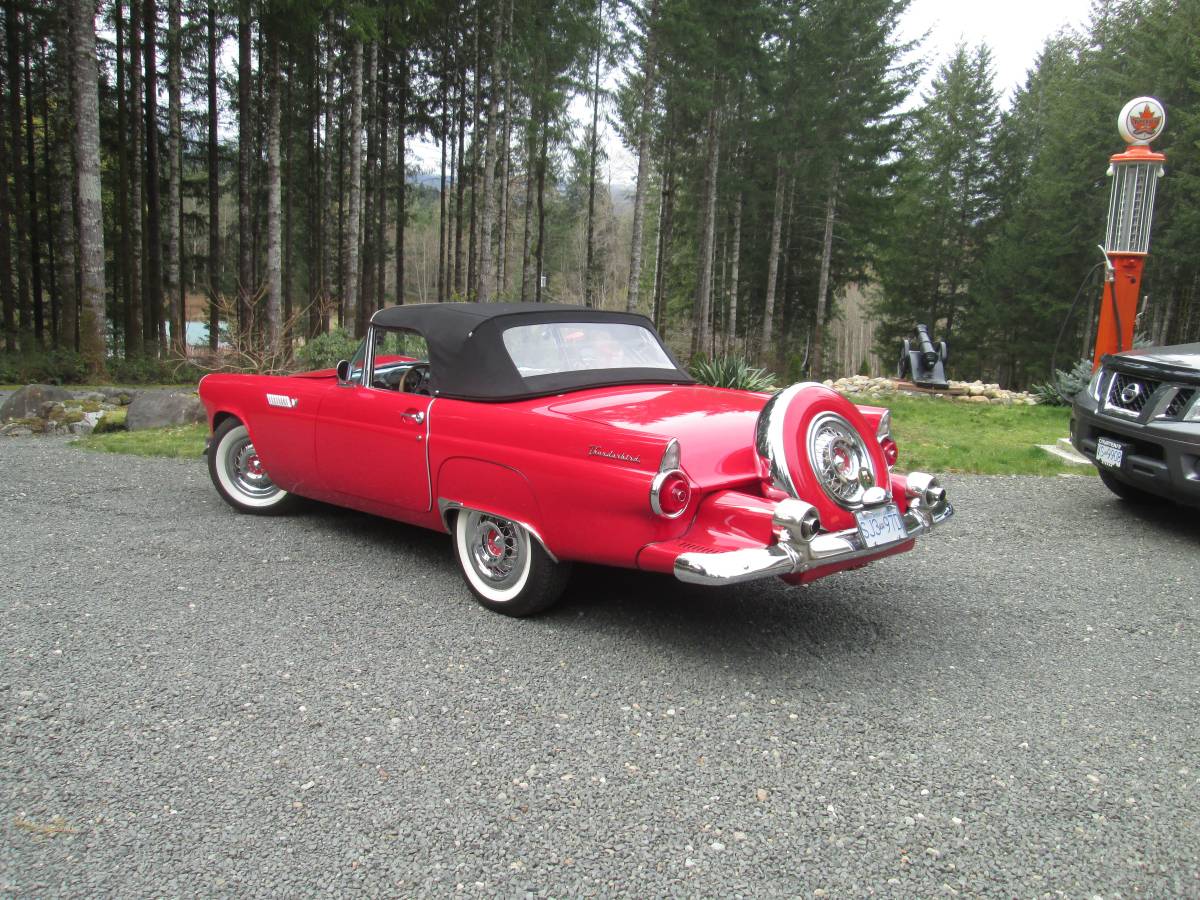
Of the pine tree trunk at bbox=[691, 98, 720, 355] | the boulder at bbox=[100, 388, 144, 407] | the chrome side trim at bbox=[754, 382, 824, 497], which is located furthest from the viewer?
the pine tree trunk at bbox=[691, 98, 720, 355]

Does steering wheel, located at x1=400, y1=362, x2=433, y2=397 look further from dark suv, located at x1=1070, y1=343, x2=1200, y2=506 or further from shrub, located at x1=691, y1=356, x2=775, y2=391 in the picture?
shrub, located at x1=691, y1=356, x2=775, y2=391

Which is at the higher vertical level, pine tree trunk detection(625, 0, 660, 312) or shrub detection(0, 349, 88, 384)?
pine tree trunk detection(625, 0, 660, 312)

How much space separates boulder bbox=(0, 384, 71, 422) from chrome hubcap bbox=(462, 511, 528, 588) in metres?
9.02

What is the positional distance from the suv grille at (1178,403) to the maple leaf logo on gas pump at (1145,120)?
6.75 m

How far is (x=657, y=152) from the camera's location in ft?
101

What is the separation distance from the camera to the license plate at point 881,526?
352cm

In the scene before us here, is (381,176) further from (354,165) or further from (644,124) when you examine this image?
(354,165)

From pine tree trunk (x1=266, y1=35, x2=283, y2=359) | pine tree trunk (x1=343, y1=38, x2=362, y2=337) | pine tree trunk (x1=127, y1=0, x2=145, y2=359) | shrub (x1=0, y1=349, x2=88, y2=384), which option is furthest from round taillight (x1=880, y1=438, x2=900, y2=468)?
pine tree trunk (x1=127, y1=0, x2=145, y2=359)

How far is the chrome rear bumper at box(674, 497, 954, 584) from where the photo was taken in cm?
309

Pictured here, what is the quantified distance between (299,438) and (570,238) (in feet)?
190

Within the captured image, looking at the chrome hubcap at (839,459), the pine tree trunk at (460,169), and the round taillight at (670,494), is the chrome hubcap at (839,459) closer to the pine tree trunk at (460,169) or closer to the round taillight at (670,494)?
the round taillight at (670,494)

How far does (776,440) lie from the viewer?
3.48 m

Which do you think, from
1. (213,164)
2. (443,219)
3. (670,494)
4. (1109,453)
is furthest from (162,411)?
(443,219)

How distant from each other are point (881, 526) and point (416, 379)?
2.73m
